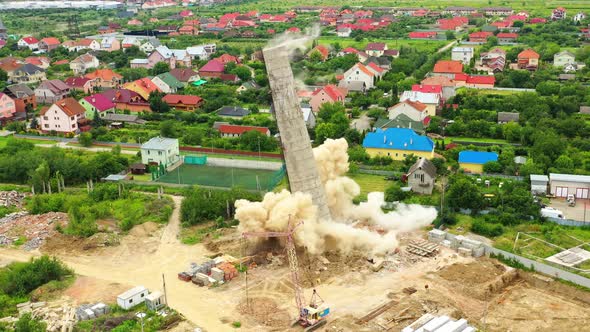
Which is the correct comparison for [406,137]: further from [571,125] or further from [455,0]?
[455,0]

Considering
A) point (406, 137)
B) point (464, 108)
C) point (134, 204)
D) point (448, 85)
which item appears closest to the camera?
point (134, 204)

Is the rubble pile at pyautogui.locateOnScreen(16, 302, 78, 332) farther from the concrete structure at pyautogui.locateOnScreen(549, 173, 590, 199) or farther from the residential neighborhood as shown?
the concrete structure at pyautogui.locateOnScreen(549, 173, 590, 199)

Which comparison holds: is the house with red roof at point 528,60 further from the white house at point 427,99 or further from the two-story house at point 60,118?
the two-story house at point 60,118

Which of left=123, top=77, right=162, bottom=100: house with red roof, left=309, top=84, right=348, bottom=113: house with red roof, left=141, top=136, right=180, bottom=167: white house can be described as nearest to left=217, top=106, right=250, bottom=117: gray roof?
left=309, top=84, right=348, bottom=113: house with red roof

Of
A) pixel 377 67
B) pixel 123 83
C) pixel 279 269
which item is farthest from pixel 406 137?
pixel 123 83

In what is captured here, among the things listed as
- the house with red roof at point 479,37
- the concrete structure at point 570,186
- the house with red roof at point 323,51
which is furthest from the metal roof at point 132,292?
the house with red roof at point 479,37

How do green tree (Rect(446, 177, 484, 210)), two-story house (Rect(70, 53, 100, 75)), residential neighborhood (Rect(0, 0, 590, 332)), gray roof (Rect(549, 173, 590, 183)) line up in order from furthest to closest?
1. two-story house (Rect(70, 53, 100, 75))
2. gray roof (Rect(549, 173, 590, 183))
3. green tree (Rect(446, 177, 484, 210))
4. residential neighborhood (Rect(0, 0, 590, 332))
